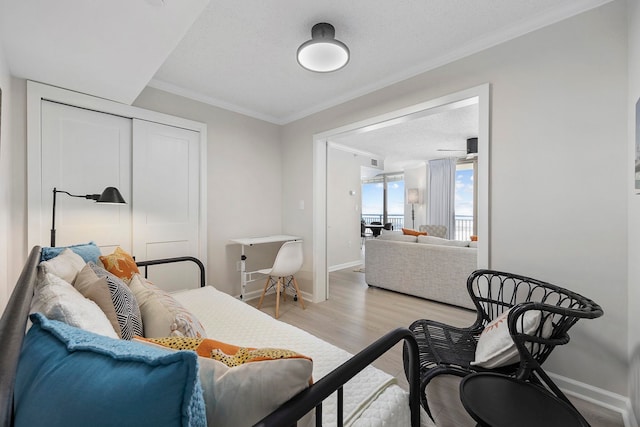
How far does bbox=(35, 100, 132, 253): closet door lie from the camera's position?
7.54 feet

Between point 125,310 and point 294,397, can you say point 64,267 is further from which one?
point 294,397

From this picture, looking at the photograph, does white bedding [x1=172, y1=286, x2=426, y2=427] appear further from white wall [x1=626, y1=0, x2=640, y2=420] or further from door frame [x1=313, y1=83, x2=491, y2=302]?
door frame [x1=313, y1=83, x2=491, y2=302]

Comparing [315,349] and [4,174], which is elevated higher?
[4,174]

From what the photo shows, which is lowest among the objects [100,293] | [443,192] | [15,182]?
[100,293]

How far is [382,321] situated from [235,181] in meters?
2.38

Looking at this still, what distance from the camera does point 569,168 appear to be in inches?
70.9

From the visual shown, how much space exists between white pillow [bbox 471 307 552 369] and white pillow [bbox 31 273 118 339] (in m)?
1.65

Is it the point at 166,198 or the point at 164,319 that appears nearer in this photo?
the point at 164,319

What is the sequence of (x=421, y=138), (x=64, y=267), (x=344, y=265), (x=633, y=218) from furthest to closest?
(x=344, y=265)
(x=421, y=138)
(x=633, y=218)
(x=64, y=267)

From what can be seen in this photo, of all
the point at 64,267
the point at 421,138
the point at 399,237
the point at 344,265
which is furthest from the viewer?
the point at 344,265

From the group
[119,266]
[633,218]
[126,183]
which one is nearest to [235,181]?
[126,183]

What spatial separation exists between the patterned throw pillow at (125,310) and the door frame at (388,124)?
2.23m

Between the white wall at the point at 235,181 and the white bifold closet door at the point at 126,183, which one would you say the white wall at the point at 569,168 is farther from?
the white bifold closet door at the point at 126,183

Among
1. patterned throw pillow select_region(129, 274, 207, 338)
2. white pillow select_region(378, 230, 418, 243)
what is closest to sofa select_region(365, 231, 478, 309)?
white pillow select_region(378, 230, 418, 243)
